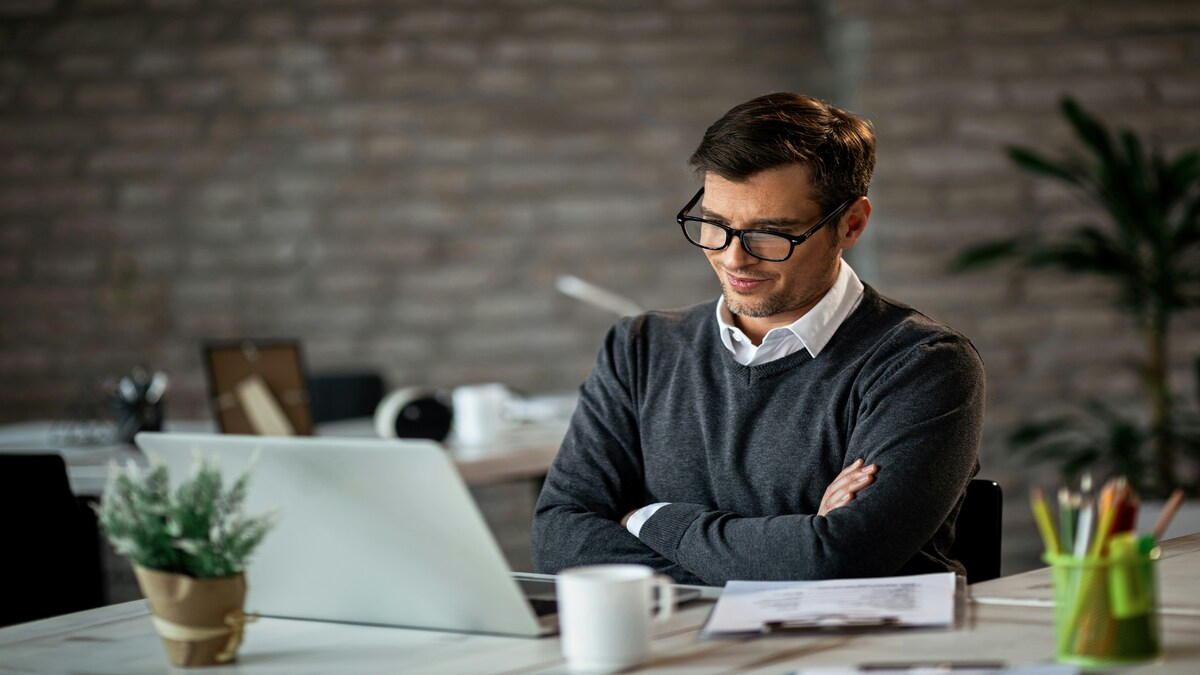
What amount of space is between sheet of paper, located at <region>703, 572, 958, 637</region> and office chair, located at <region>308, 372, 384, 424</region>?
2.82 m

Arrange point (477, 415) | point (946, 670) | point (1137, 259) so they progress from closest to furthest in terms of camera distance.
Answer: point (946, 670)
point (477, 415)
point (1137, 259)

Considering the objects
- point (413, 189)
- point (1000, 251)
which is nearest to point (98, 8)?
point (413, 189)

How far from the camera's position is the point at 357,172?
472 cm

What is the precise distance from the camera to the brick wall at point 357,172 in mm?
4676

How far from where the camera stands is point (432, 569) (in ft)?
4.08

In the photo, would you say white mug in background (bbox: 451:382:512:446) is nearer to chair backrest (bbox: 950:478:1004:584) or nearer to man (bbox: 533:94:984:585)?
man (bbox: 533:94:984:585)

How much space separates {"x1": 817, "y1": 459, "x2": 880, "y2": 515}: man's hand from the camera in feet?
5.28

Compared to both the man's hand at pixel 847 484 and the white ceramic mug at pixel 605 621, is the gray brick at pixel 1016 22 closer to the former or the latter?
the man's hand at pixel 847 484

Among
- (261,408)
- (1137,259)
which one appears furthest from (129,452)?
(1137,259)

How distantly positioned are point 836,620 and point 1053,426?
280 centimetres

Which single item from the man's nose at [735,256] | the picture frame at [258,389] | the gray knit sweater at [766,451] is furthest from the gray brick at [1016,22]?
the man's nose at [735,256]

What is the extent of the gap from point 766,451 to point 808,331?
0.55 feet

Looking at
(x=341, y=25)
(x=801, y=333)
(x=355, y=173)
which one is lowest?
(x=801, y=333)

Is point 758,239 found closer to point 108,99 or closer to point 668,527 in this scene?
point 668,527
